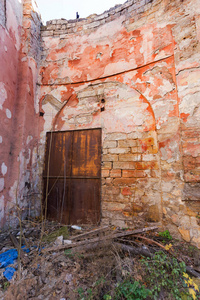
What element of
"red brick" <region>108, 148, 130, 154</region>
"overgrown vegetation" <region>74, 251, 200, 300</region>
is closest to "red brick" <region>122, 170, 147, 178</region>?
"red brick" <region>108, 148, 130, 154</region>

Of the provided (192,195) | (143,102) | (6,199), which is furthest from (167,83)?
Result: (6,199)

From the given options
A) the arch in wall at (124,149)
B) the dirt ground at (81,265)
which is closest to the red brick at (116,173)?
the arch in wall at (124,149)

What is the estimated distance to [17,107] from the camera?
143 inches

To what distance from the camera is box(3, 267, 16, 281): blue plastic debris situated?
190 centimetres

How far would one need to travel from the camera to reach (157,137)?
313 centimetres

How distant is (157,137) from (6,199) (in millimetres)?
3257

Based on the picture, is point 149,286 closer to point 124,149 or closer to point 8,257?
point 8,257

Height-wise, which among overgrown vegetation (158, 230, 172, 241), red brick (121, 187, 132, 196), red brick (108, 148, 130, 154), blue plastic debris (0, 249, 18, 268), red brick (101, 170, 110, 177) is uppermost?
red brick (108, 148, 130, 154)

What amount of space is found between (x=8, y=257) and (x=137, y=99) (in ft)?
11.8

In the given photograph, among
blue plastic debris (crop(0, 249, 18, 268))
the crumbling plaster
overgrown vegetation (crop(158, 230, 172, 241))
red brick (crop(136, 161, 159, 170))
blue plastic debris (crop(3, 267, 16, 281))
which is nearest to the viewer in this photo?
blue plastic debris (crop(3, 267, 16, 281))

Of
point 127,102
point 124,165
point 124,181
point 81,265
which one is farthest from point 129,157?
point 81,265

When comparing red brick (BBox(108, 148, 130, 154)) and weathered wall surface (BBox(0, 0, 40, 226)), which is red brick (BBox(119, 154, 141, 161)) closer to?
red brick (BBox(108, 148, 130, 154))

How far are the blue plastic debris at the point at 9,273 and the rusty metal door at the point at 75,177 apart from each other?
155 centimetres

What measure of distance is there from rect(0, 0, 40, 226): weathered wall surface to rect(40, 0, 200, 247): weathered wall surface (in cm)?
34
